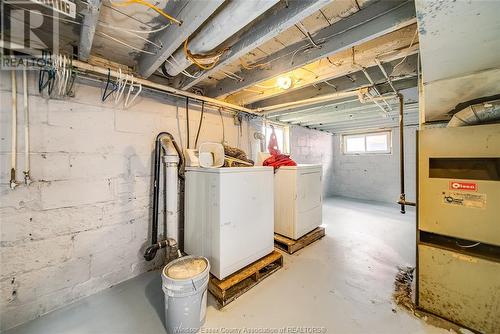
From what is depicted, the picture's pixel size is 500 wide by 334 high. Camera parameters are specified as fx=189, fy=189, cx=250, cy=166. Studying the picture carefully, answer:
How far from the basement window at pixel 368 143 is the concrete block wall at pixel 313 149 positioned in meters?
0.49

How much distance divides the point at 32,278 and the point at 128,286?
2.31 feet

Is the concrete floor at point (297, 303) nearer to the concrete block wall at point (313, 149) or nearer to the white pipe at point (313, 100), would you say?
the white pipe at point (313, 100)

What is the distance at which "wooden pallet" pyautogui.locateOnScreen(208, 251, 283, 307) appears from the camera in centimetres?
162

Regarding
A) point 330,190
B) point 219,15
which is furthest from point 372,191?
point 219,15

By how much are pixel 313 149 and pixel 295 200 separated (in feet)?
10.1

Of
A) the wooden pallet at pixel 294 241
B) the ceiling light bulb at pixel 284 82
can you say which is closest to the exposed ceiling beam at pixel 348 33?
the ceiling light bulb at pixel 284 82

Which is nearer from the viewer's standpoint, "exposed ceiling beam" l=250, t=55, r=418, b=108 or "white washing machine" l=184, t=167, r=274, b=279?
"white washing machine" l=184, t=167, r=274, b=279

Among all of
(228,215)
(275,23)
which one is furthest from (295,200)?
(275,23)

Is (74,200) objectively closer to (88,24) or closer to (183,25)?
(88,24)

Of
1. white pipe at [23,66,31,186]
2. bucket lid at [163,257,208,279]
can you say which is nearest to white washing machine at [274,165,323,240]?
bucket lid at [163,257,208,279]

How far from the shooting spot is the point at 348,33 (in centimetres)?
133

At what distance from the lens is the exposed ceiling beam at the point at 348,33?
114cm

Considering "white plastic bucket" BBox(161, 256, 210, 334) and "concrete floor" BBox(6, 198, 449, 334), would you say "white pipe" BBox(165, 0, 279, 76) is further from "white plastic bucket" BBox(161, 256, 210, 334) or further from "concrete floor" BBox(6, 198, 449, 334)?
"concrete floor" BBox(6, 198, 449, 334)

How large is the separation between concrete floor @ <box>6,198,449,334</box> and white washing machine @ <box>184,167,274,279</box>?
1.15ft
